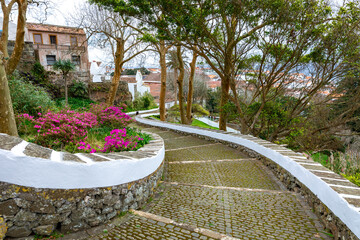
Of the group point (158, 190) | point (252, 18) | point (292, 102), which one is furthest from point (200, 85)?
point (158, 190)

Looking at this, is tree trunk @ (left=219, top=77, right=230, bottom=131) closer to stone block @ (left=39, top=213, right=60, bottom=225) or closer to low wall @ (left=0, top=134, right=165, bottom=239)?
low wall @ (left=0, top=134, right=165, bottom=239)

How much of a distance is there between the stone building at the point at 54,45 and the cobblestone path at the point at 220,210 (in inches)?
731

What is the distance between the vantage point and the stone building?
20141 millimetres

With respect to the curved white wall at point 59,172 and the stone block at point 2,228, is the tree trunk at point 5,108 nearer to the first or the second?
the curved white wall at point 59,172

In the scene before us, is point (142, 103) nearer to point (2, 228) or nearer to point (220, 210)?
point (220, 210)

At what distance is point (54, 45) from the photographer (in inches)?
808

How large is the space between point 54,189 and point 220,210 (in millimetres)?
2192

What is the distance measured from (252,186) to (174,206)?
1.80 metres

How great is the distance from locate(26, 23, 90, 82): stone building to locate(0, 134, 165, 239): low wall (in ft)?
63.5

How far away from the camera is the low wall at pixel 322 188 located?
233 centimetres

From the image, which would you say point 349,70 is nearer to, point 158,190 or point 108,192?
point 158,190

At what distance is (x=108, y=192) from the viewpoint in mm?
2662

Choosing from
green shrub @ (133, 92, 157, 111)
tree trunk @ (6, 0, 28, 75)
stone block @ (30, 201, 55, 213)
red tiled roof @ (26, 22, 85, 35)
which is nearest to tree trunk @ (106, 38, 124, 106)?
tree trunk @ (6, 0, 28, 75)

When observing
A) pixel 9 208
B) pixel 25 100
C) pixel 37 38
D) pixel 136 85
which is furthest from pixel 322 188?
pixel 136 85
